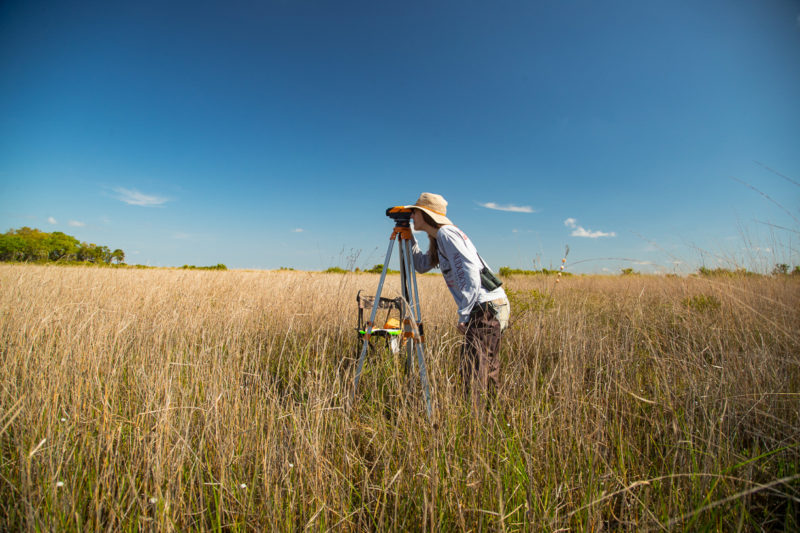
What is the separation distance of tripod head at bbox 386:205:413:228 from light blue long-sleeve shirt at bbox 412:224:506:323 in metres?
0.29

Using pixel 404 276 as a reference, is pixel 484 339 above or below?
below

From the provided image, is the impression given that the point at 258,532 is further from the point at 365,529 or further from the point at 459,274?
the point at 459,274

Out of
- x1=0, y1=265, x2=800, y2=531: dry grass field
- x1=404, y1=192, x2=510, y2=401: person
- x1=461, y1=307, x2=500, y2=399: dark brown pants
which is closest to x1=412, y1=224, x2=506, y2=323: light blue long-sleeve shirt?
x1=404, y1=192, x2=510, y2=401: person

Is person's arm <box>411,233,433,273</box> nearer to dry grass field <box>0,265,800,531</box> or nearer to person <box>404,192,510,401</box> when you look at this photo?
person <box>404,192,510,401</box>

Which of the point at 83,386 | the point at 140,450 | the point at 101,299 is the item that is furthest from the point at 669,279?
the point at 101,299

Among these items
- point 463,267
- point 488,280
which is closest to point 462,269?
point 463,267

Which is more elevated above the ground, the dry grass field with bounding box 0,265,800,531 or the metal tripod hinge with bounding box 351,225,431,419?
the metal tripod hinge with bounding box 351,225,431,419

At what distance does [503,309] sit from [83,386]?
3685 millimetres

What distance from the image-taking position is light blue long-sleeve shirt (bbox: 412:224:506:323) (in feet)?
7.85

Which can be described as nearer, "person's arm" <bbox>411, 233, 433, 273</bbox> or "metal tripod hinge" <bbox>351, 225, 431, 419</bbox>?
"metal tripod hinge" <bbox>351, 225, 431, 419</bbox>

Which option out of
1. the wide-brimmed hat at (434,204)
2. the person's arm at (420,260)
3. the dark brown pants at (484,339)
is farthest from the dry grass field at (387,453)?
the wide-brimmed hat at (434,204)

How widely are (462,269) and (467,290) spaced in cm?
17

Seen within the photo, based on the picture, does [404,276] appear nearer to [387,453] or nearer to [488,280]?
[488,280]

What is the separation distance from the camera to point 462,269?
242 cm
